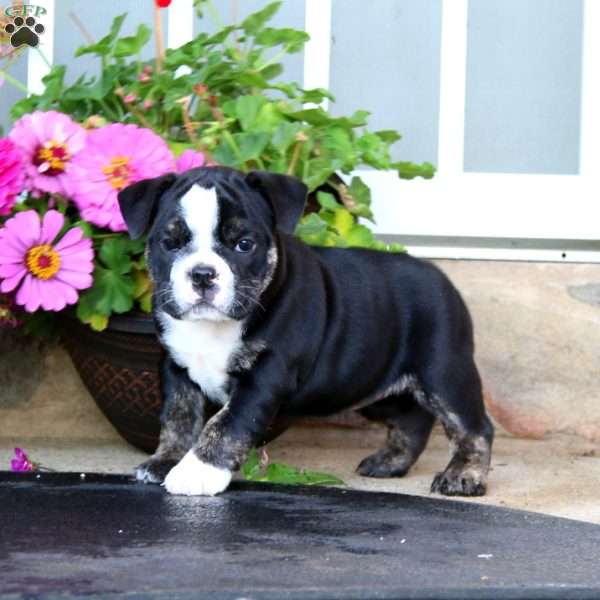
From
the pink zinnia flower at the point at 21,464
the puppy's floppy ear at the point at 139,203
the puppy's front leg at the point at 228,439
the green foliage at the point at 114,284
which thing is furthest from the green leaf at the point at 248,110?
the pink zinnia flower at the point at 21,464

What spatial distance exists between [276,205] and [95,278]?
75 cm

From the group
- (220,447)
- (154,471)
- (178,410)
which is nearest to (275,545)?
(220,447)

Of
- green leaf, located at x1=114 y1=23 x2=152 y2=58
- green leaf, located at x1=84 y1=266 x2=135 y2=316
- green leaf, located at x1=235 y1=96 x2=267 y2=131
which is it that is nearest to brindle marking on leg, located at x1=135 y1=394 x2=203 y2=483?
green leaf, located at x1=84 y1=266 x2=135 y2=316

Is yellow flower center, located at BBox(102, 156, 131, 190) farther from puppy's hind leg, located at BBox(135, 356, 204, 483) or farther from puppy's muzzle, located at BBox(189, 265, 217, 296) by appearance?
puppy's muzzle, located at BBox(189, 265, 217, 296)

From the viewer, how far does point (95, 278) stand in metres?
3.66

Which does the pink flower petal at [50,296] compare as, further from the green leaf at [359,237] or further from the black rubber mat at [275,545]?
the green leaf at [359,237]

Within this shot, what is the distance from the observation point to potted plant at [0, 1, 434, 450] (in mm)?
3576

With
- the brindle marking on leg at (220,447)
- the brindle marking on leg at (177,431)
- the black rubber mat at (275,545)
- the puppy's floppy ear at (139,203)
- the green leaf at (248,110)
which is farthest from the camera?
the green leaf at (248,110)

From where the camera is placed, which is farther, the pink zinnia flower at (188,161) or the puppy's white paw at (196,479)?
the pink zinnia flower at (188,161)

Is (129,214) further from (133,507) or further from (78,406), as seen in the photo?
(78,406)

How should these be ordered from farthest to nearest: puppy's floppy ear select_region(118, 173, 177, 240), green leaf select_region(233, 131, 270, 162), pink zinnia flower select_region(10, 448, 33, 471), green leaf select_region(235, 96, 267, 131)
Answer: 1. green leaf select_region(235, 96, 267, 131)
2. green leaf select_region(233, 131, 270, 162)
3. pink zinnia flower select_region(10, 448, 33, 471)
4. puppy's floppy ear select_region(118, 173, 177, 240)

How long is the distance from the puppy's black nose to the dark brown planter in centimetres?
72

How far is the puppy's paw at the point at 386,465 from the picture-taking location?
3.90 metres

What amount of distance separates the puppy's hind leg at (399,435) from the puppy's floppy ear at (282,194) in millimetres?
931
